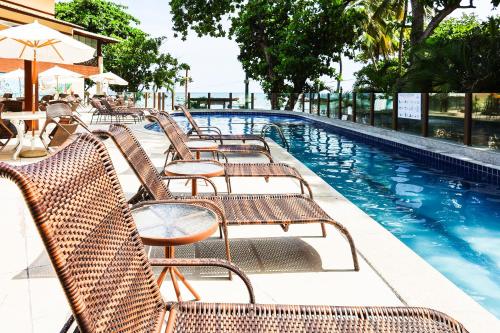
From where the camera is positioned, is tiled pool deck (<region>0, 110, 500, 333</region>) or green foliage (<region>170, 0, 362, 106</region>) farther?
green foliage (<region>170, 0, 362, 106</region>)

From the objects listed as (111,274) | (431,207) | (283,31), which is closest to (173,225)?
(111,274)

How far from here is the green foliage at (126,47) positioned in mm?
29375

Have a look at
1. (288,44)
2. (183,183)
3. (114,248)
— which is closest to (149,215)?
(114,248)

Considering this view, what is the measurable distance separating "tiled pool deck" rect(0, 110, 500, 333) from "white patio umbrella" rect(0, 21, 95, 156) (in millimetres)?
4870

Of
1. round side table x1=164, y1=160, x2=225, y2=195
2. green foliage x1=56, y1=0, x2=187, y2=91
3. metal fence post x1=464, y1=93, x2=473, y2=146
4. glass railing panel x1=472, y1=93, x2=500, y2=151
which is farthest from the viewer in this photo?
green foliage x1=56, y1=0, x2=187, y2=91

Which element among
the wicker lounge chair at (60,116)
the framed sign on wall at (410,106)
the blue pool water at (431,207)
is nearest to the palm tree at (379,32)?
the framed sign on wall at (410,106)

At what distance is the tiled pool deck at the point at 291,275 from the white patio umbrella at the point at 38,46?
16.0 ft

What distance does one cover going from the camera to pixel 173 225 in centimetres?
263

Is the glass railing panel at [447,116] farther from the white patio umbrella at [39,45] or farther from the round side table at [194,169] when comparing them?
the white patio umbrella at [39,45]

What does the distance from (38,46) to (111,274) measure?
840 cm

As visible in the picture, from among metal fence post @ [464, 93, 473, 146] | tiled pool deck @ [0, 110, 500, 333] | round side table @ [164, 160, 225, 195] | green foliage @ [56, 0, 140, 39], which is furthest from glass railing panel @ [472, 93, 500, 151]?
green foliage @ [56, 0, 140, 39]

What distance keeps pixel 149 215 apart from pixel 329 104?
1629 centimetres

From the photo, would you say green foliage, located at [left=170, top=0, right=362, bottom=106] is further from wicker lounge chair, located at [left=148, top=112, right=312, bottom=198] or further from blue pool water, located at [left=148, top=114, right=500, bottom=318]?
wicker lounge chair, located at [left=148, top=112, right=312, bottom=198]

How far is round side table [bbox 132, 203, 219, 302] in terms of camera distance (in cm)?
238
